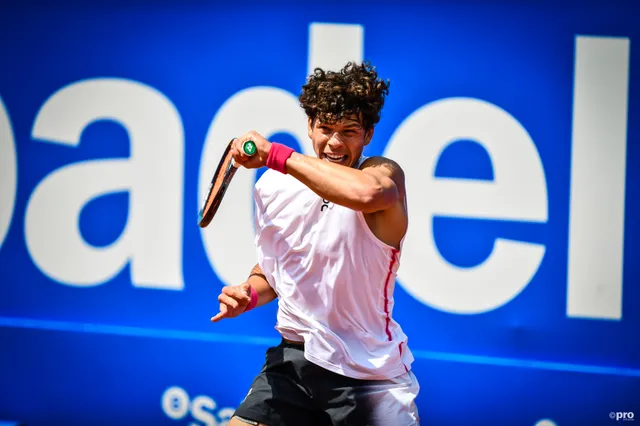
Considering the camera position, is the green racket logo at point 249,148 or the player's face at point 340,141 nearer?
the green racket logo at point 249,148

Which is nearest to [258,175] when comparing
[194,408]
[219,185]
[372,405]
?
[194,408]

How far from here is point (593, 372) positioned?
3697 millimetres

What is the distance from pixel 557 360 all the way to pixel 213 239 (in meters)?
1.93

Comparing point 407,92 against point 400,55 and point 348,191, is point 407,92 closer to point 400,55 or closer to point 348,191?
point 400,55

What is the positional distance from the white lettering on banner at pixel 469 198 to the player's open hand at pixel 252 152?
64.1 inches

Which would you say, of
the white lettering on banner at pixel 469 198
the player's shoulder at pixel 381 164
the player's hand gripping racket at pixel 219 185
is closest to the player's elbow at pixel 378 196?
the player's shoulder at pixel 381 164

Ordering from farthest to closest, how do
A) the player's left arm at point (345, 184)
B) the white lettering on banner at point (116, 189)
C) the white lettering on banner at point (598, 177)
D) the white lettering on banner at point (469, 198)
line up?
the white lettering on banner at point (116, 189) < the white lettering on banner at point (469, 198) < the white lettering on banner at point (598, 177) < the player's left arm at point (345, 184)

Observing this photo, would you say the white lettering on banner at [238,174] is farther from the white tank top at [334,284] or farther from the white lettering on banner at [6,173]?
the white tank top at [334,284]

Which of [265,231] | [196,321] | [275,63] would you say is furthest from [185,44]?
[265,231]

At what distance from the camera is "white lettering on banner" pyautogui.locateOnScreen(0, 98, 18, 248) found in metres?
4.53

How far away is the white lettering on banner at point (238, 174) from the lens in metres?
4.12

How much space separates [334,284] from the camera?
2.62m

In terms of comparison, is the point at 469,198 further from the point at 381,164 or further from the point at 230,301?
Answer: the point at 230,301

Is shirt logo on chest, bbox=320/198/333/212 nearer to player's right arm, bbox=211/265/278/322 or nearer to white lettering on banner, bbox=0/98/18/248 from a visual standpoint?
player's right arm, bbox=211/265/278/322
